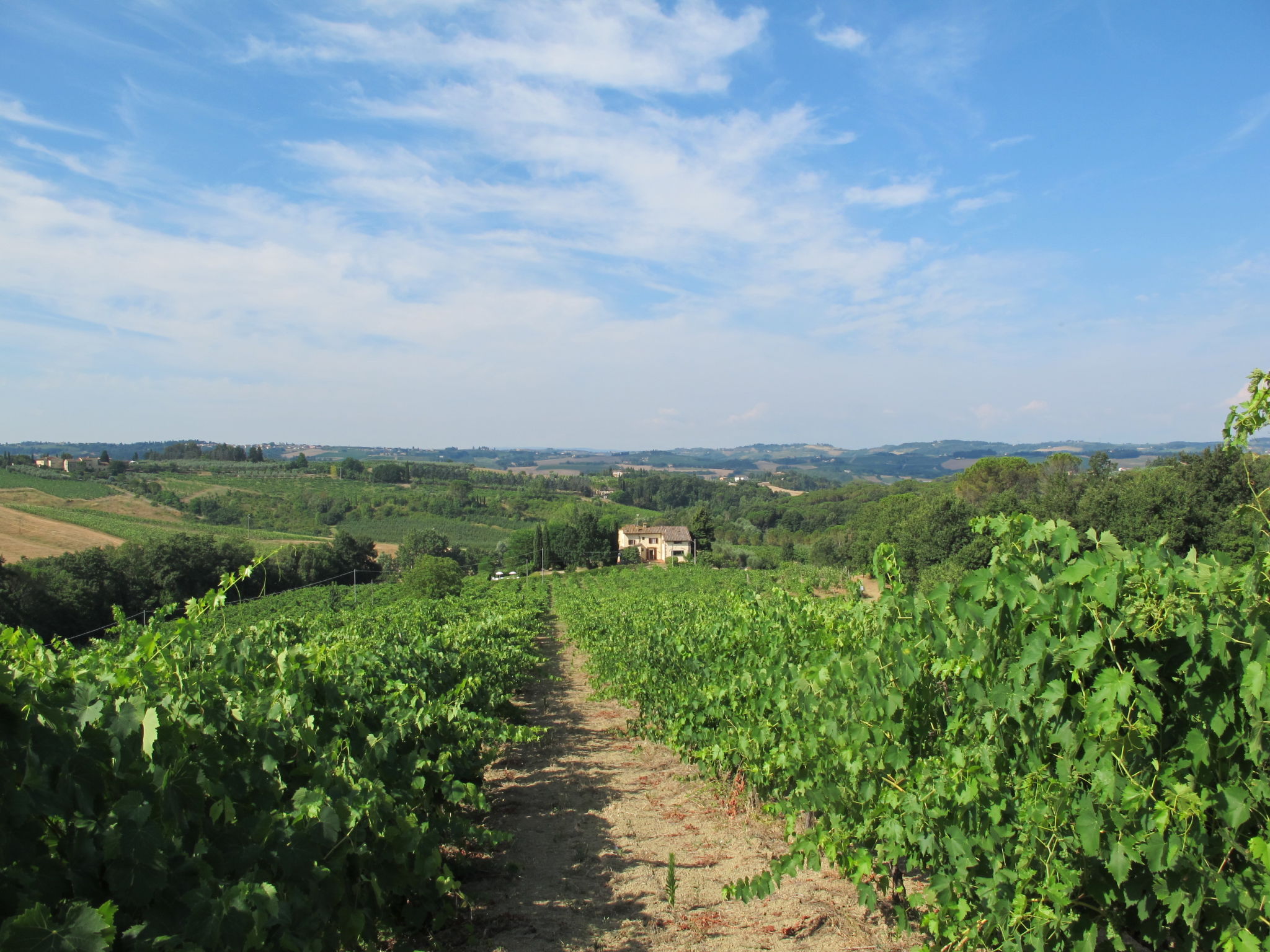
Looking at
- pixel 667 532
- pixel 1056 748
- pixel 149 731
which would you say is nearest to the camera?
pixel 149 731

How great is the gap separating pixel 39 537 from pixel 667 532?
4972 cm

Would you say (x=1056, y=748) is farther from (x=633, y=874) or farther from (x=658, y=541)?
(x=658, y=541)

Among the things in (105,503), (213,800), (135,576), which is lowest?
(135,576)

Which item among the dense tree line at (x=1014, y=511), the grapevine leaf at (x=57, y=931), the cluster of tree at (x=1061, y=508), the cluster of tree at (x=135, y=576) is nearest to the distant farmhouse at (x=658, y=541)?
the dense tree line at (x=1014, y=511)

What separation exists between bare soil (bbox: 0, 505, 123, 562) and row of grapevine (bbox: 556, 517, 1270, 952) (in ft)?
175

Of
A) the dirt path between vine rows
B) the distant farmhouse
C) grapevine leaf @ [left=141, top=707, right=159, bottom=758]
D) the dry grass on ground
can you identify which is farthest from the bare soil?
grapevine leaf @ [left=141, top=707, right=159, bottom=758]

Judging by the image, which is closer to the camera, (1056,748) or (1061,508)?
(1056,748)

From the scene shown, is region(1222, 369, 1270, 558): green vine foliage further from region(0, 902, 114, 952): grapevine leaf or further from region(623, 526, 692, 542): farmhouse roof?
region(623, 526, 692, 542): farmhouse roof

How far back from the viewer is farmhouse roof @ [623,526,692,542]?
7212 cm

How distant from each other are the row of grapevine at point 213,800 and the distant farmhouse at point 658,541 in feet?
214

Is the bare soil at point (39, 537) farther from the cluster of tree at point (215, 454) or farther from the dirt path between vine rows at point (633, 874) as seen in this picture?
the cluster of tree at point (215, 454)

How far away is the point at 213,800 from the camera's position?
2592 millimetres

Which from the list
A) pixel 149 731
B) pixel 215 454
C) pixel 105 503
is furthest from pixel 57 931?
pixel 215 454

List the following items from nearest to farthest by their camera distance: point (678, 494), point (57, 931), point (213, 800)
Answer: point (57, 931), point (213, 800), point (678, 494)
